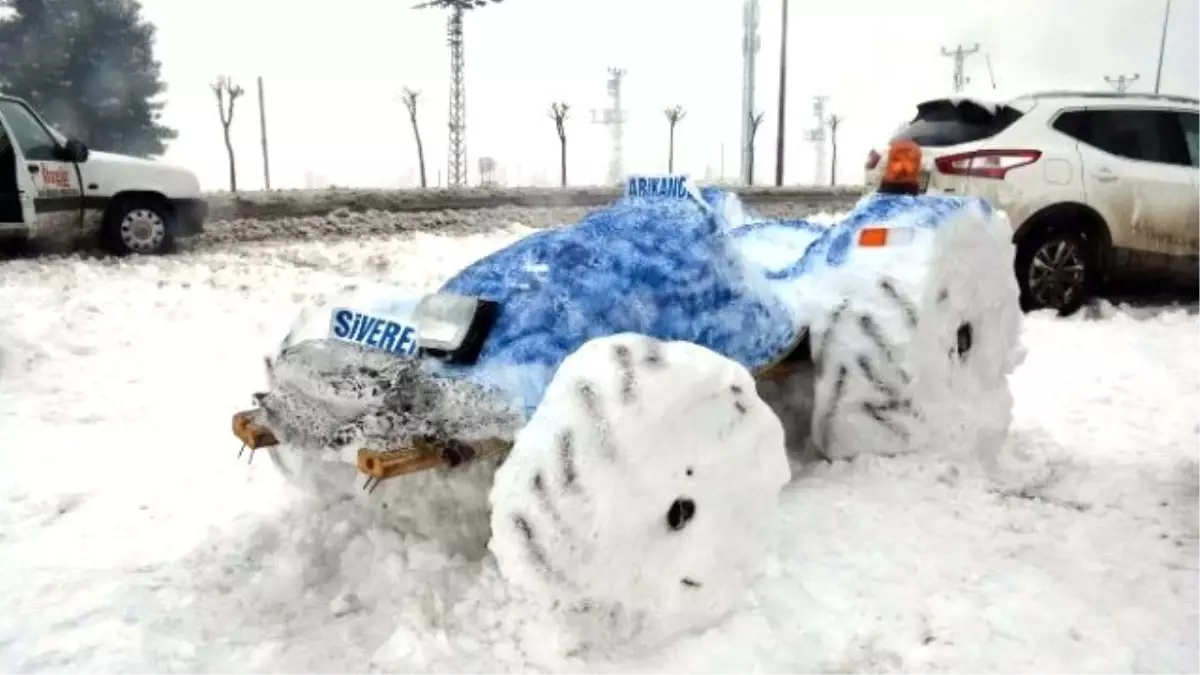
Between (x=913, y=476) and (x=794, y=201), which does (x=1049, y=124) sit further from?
(x=794, y=201)

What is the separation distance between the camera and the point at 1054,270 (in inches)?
315

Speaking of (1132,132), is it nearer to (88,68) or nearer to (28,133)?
(28,133)

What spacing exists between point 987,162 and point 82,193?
28.0 ft

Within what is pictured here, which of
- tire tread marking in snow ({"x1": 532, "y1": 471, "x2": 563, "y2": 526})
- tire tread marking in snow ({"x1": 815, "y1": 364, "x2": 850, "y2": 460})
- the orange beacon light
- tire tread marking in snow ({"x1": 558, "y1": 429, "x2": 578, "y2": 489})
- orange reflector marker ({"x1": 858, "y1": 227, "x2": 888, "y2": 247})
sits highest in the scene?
the orange beacon light

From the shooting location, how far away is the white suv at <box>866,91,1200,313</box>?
7.86m

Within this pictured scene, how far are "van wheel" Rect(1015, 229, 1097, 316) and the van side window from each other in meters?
9.05

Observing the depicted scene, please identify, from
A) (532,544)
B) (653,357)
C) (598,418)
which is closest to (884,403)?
(653,357)

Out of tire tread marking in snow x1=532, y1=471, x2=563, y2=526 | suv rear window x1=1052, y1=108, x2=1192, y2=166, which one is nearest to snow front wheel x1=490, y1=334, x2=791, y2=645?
tire tread marking in snow x1=532, y1=471, x2=563, y2=526

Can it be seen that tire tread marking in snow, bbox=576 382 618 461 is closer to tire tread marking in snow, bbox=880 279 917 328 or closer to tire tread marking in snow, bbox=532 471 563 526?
tire tread marking in snow, bbox=532 471 563 526

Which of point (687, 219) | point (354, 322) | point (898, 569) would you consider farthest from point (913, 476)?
point (354, 322)

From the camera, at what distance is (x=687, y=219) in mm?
3305

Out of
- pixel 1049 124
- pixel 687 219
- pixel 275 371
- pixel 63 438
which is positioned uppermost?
pixel 1049 124

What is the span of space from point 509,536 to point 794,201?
1749 centimetres

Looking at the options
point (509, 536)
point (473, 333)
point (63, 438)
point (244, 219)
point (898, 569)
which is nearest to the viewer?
point (509, 536)
